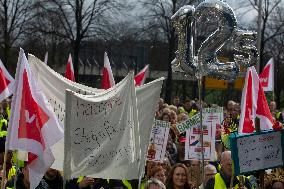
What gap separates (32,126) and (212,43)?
5.97 feet

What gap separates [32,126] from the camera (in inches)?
225

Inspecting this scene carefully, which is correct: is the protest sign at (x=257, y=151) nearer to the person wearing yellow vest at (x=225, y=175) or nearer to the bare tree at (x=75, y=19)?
the person wearing yellow vest at (x=225, y=175)

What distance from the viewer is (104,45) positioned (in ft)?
107

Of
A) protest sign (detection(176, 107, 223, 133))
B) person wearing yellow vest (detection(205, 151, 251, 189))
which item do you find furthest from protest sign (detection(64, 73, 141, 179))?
protest sign (detection(176, 107, 223, 133))

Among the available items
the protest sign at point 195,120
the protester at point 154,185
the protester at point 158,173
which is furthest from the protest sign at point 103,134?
the protest sign at point 195,120

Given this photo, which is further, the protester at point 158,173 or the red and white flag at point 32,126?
the protester at point 158,173

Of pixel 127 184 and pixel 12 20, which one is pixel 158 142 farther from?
pixel 12 20

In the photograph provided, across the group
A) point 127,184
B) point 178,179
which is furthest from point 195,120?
point 178,179

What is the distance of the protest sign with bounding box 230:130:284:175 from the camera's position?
16.1 feet

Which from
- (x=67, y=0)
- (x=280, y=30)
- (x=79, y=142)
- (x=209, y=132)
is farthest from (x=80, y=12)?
(x=79, y=142)

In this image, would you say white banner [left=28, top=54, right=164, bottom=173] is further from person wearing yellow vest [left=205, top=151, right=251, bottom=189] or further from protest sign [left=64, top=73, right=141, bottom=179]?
person wearing yellow vest [left=205, top=151, right=251, bottom=189]

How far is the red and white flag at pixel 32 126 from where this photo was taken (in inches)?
220

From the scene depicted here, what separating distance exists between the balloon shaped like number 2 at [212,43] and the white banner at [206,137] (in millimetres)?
2561

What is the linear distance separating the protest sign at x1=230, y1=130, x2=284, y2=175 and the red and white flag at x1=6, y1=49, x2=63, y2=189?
174 cm
